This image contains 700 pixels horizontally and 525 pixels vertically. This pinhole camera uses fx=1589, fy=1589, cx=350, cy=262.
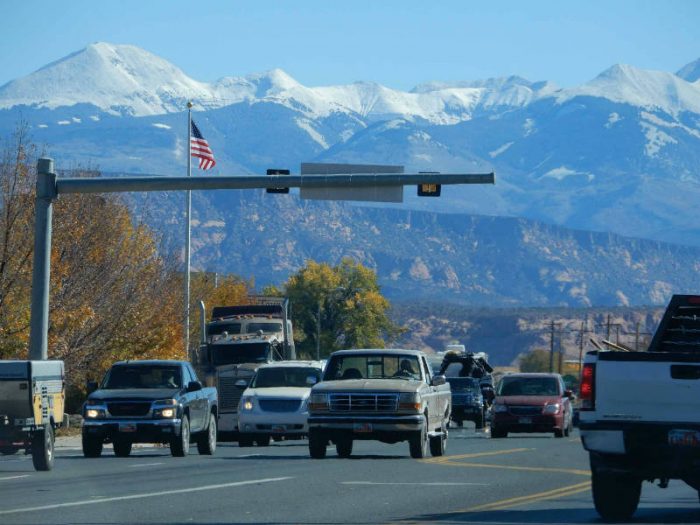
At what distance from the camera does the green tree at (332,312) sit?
137500 mm

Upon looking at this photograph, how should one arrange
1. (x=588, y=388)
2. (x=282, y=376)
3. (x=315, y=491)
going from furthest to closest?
(x=282, y=376)
(x=315, y=491)
(x=588, y=388)

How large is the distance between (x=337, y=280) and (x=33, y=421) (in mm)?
115361

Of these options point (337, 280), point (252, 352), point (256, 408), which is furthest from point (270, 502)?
point (337, 280)

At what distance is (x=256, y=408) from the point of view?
3597cm

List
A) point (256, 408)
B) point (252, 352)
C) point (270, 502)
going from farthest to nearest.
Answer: point (252, 352)
point (256, 408)
point (270, 502)

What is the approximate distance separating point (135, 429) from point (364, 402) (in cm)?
458

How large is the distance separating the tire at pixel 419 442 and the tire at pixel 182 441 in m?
4.44

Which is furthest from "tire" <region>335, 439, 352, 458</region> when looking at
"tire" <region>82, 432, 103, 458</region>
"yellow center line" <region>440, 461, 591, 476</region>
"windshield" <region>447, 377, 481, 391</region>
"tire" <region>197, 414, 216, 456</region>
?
"windshield" <region>447, 377, 481, 391</region>

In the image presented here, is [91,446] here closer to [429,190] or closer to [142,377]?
[142,377]

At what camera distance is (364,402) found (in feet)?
91.1

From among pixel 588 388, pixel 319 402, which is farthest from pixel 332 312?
pixel 588 388

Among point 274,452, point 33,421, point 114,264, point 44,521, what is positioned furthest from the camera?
point 114,264

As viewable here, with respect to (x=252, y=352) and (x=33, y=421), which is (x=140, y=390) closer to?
(x=33, y=421)

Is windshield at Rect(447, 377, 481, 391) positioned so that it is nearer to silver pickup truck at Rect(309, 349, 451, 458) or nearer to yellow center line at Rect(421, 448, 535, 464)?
yellow center line at Rect(421, 448, 535, 464)
